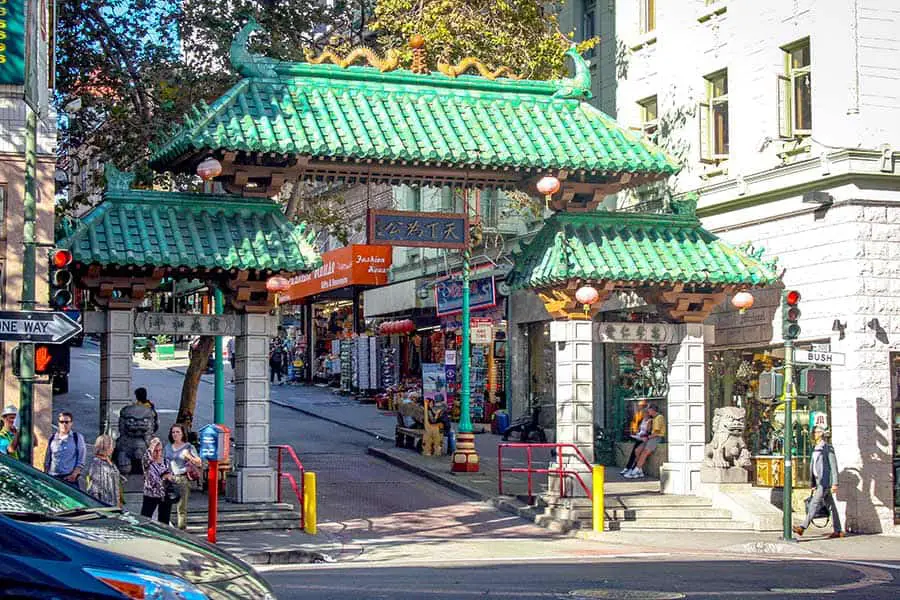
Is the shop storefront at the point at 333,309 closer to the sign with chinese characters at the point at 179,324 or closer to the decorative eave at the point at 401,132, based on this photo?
the decorative eave at the point at 401,132

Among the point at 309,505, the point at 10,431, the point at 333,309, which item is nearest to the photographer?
the point at 10,431

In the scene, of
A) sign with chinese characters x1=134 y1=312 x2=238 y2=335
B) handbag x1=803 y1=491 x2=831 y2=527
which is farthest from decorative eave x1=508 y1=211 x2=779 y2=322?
sign with chinese characters x1=134 y1=312 x2=238 y2=335

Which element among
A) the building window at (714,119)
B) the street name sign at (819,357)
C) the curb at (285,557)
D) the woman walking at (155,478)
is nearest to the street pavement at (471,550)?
the curb at (285,557)

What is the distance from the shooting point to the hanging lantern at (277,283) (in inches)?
828

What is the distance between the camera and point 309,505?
20703mm

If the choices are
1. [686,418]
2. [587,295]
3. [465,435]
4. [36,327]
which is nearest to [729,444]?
[686,418]

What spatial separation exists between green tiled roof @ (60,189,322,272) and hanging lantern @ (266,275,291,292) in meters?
0.29

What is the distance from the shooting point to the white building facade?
2309 cm

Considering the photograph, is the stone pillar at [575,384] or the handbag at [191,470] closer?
the handbag at [191,470]

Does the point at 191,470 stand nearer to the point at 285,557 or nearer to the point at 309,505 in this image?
the point at 285,557

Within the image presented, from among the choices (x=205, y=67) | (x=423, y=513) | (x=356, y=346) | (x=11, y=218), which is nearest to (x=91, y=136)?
(x=205, y=67)

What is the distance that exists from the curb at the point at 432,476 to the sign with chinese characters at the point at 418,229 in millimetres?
5633

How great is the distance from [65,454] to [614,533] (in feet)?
28.9

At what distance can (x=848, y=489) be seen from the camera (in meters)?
23.0
